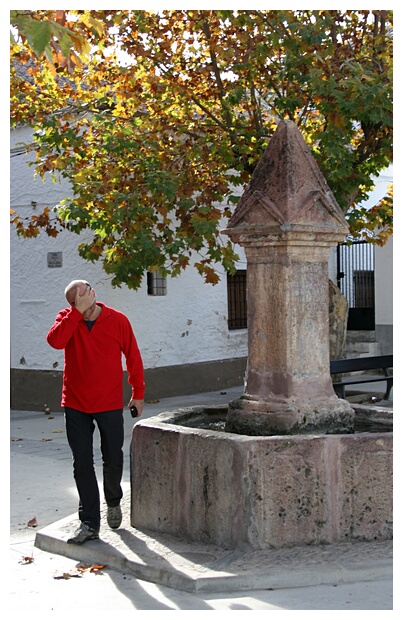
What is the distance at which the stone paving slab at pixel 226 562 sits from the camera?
15.5ft

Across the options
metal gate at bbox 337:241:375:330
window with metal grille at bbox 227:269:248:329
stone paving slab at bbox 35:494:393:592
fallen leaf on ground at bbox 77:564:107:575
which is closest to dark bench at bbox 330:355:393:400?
window with metal grille at bbox 227:269:248:329

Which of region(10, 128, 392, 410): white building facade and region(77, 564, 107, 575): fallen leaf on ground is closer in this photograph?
region(77, 564, 107, 575): fallen leaf on ground

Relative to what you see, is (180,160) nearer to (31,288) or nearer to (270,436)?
(31,288)

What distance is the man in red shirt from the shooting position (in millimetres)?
5609

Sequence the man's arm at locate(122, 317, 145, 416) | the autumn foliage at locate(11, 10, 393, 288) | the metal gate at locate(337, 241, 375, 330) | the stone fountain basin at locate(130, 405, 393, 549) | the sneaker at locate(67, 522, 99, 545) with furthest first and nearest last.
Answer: the metal gate at locate(337, 241, 375, 330)
the autumn foliage at locate(11, 10, 393, 288)
the man's arm at locate(122, 317, 145, 416)
the sneaker at locate(67, 522, 99, 545)
the stone fountain basin at locate(130, 405, 393, 549)

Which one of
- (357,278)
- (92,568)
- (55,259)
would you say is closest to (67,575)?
(92,568)


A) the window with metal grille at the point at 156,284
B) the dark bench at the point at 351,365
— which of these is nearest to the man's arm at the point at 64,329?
the dark bench at the point at 351,365

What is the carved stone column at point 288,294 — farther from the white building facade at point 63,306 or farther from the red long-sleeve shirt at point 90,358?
the white building facade at point 63,306

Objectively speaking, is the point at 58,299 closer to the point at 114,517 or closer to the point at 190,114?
the point at 190,114

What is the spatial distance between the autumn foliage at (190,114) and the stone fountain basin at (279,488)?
472 centimetres

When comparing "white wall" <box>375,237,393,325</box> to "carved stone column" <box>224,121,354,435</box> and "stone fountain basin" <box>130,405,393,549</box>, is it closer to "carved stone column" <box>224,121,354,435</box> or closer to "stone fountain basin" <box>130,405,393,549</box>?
"carved stone column" <box>224,121,354,435</box>

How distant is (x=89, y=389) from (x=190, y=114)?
21.7ft

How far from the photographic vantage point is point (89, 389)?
5.61 metres

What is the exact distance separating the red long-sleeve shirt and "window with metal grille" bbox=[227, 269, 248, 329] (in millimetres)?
10264
